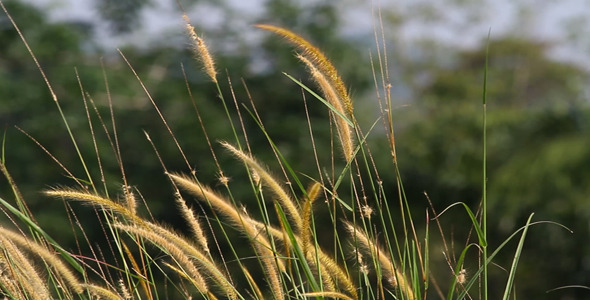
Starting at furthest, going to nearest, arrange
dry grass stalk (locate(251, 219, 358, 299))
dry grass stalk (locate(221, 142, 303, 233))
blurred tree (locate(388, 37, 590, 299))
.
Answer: blurred tree (locate(388, 37, 590, 299)), dry grass stalk (locate(251, 219, 358, 299)), dry grass stalk (locate(221, 142, 303, 233))

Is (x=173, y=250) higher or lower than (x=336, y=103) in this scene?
lower

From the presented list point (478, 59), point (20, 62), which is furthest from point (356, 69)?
point (478, 59)

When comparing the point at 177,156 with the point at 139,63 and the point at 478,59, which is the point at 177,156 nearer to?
the point at 139,63

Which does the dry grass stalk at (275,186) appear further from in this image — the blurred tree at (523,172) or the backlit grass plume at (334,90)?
the blurred tree at (523,172)

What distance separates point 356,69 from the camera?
15.4 meters

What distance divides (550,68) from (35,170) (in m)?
21.2

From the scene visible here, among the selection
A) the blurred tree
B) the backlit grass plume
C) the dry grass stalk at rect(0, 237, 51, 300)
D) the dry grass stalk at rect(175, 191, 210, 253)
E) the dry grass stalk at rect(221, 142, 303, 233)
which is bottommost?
the blurred tree

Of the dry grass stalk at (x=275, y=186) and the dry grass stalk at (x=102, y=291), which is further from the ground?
the dry grass stalk at (x=275, y=186)

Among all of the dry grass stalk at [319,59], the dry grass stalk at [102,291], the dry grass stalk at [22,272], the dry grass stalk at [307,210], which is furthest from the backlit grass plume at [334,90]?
the dry grass stalk at [22,272]

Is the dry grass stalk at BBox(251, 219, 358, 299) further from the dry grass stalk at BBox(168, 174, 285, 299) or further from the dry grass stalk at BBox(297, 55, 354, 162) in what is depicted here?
the dry grass stalk at BBox(297, 55, 354, 162)

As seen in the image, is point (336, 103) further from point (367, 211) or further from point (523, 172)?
point (523, 172)

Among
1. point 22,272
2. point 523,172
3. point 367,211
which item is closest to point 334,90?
point 367,211

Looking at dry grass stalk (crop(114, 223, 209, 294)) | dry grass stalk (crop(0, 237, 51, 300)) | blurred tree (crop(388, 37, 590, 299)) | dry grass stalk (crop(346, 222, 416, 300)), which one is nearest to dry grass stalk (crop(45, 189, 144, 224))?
dry grass stalk (crop(114, 223, 209, 294))

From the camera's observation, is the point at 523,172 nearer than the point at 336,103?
No
